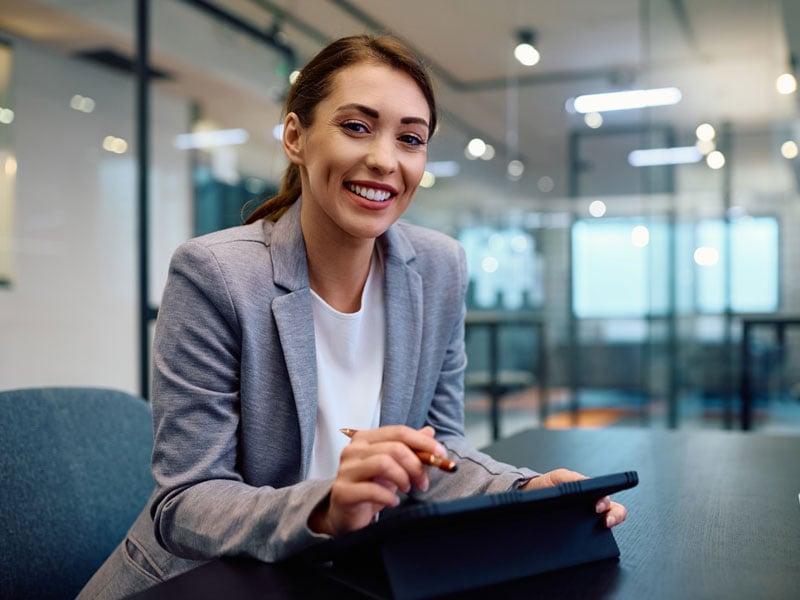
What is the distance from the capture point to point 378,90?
987 millimetres

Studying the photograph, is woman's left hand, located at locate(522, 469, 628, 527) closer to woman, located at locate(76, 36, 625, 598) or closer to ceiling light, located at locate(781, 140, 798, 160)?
woman, located at locate(76, 36, 625, 598)

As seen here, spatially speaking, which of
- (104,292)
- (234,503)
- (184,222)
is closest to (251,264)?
(234,503)

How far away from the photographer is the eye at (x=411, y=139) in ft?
3.30

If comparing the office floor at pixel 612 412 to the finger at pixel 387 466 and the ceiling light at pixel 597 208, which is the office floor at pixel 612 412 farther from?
the finger at pixel 387 466

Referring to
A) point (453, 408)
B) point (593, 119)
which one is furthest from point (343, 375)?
point (593, 119)

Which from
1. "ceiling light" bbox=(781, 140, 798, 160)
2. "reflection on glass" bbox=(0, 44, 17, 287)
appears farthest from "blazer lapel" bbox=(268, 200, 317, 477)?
"ceiling light" bbox=(781, 140, 798, 160)

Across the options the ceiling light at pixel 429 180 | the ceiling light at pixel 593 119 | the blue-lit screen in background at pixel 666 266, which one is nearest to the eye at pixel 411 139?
the blue-lit screen in background at pixel 666 266

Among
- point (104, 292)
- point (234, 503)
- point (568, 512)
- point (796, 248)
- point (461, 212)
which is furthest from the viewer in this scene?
point (461, 212)

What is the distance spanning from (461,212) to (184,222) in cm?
181

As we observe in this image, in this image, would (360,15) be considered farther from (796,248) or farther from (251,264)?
(251,264)

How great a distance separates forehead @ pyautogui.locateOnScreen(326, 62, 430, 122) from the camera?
98 centimetres

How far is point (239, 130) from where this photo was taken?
4.72 metres

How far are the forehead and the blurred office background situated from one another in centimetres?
252

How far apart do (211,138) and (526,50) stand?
2197mm
